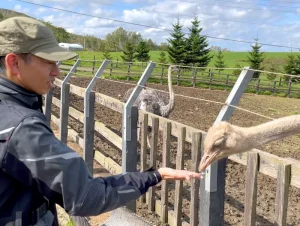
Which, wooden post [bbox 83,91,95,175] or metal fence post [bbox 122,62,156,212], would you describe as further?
wooden post [bbox 83,91,95,175]

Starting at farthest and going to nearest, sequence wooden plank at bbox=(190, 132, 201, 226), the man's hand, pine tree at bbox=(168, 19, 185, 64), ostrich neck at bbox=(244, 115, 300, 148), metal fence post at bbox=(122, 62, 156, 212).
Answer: pine tree at bbox=(168, 19, 185, 64) → metal fence post at bbox=(122, 62, 156, 212) → wooden plank at bbox=(190, 132, 201, 226) → ostrich neck at bbox=(244, 115, 300, 148) → the man's hand

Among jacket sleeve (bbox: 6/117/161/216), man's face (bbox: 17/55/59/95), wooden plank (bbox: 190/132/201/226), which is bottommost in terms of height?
wooden plank (bbox: 190/132/201/226)

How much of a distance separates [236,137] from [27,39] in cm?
162

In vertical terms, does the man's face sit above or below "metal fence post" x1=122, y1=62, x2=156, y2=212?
above

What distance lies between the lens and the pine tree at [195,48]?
114 feet

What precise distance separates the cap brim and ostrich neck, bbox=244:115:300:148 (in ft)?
5.21

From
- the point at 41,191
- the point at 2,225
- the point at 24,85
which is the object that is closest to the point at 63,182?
the point at 41,191

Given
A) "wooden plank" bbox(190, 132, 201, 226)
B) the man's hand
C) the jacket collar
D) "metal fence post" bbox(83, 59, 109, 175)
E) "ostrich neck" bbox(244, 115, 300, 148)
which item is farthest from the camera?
"metal fence post" bbox(83, 59, 109, 175)

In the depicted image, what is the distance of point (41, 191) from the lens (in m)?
1.55

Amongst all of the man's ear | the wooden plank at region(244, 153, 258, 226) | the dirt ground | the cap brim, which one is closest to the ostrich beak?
the wooden plank at region(244, 153, 258, 226)

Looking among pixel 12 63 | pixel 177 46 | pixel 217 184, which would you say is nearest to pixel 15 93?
pixel 12 63

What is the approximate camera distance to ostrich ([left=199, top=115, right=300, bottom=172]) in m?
2.77

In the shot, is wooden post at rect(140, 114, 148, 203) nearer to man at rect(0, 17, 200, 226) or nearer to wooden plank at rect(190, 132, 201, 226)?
wooden plank at rect(190, 132, 201, 226)

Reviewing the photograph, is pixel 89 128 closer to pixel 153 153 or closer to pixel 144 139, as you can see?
pixel 144 139
